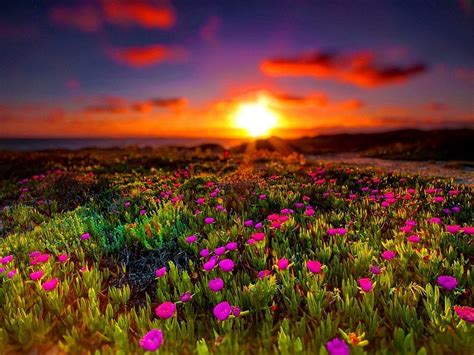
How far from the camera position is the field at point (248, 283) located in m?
2.42

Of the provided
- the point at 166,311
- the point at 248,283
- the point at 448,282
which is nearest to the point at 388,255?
the point at 448,282

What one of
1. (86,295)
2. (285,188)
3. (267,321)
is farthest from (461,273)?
(285,188)

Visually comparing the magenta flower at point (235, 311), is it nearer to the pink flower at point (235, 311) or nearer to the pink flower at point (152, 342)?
the pink flower at point (235, 311)

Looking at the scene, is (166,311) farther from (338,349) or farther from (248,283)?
(338,349)

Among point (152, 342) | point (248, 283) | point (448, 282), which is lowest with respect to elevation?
point (248, 283)

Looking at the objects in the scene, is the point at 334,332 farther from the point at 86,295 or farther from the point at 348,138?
the point at 348,138

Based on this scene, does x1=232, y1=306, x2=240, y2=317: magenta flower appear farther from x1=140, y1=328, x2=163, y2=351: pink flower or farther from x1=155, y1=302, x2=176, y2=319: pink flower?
x1=140, y1=328, x2=163, y2=351: pink flower

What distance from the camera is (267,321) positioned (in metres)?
2.66

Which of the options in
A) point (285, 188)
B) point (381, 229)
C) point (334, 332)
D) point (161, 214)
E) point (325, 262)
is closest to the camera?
point (334, 332)

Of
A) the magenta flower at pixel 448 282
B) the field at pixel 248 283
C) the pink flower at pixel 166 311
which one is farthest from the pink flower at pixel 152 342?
the magenta flower at pixel 448 282

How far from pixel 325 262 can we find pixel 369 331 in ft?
3.62

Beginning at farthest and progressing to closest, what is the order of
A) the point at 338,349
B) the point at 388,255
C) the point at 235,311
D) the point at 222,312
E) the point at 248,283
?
the point at 248,283 → the point at 388,255 → the point at 235,311 → the point at 222,312 → the point at 338,349

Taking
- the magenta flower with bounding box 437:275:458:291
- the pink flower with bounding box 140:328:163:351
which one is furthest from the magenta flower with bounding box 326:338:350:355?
the magenta flower with bounding box 437:275:458:291

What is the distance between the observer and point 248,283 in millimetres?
3158
